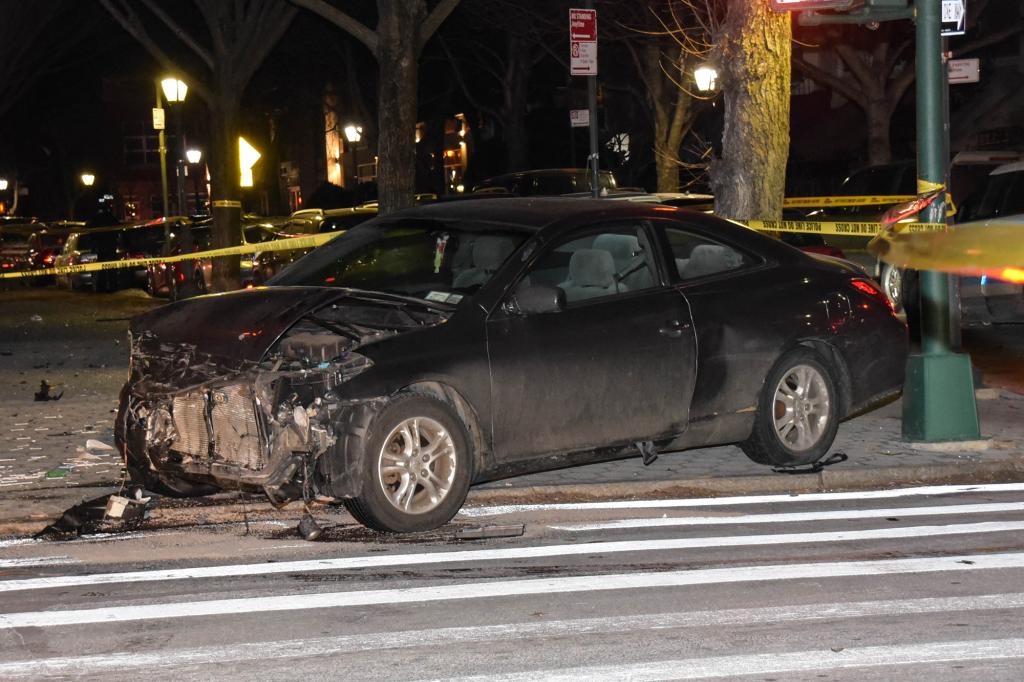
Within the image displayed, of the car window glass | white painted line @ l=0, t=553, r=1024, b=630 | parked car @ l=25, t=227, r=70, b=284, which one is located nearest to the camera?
white painted line @ l=0, t=553, r=1024, b=630

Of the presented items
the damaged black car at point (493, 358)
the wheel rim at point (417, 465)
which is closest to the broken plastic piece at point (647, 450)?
the damaged black car at point (493, 358)

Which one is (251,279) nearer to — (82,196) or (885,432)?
(885,432)

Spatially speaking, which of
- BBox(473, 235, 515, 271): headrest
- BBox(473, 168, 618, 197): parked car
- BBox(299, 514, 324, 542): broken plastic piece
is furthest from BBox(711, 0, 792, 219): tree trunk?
BBox(473, 168, 618, 197): parked car

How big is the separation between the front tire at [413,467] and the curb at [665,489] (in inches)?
30.7

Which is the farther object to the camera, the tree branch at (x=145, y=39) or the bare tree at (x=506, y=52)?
the bare tree at (x=506, y=52)

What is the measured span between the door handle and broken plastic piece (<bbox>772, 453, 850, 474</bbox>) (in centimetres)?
128

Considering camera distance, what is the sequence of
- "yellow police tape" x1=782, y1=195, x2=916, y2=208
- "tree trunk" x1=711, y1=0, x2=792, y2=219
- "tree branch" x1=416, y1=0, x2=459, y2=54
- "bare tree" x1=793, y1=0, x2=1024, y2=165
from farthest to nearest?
"bare tree" x1=793, y1=0, x2=1024, y2=165 → "yellow police tape" x1=782, y1=195, x2=916, y2=208 → "tree branch" x1=416, y1=0, x2=459, y2=54 → "tree trunk" x1=711, y1=0, x2=792, y2=219

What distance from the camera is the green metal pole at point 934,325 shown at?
9.94 meters

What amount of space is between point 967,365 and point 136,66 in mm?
45657

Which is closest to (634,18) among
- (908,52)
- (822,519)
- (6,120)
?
(908,52)

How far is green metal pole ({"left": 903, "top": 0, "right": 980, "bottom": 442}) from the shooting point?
994cm

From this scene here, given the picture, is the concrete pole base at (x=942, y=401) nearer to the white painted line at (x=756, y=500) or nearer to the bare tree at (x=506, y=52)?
the white painted line at (x=756, y=500)

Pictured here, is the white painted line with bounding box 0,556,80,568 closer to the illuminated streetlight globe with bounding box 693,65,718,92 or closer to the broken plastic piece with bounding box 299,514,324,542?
the broken plastic piece with bounding box 299,514,324,542

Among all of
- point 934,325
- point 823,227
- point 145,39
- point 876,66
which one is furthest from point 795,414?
point 876,66
